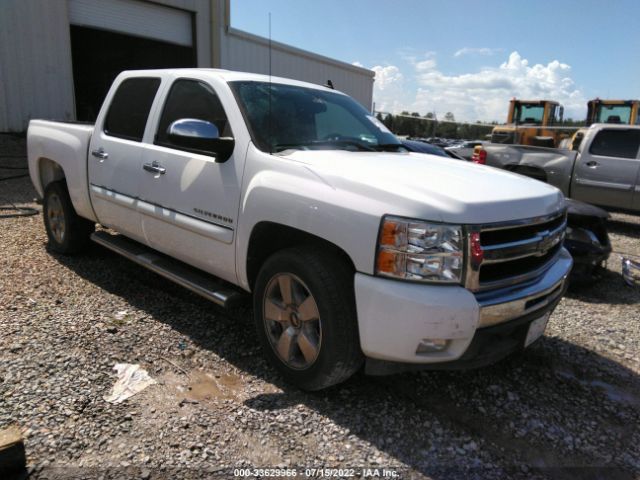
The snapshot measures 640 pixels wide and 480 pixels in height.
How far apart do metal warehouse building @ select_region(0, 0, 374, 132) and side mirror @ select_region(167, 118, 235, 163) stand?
11.2m

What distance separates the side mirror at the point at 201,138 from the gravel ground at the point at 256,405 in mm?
1418

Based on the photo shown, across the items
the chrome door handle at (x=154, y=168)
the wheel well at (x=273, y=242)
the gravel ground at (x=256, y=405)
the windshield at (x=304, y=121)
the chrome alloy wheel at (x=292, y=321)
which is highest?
the windshield at (x=304, y=121)

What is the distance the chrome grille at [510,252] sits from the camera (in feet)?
8.35

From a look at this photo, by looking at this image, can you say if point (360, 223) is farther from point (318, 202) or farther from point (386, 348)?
point (386, 348)

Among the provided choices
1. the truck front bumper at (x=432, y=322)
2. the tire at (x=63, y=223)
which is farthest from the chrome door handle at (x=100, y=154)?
the truck front bumper at (x=432, y=322)

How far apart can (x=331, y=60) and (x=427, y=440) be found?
69.2ft

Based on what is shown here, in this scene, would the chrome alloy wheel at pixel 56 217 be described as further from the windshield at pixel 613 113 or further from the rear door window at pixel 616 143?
the windshield at pixel 613 113

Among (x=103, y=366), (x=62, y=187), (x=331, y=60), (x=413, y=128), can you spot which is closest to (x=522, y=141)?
(x=331, y=60)

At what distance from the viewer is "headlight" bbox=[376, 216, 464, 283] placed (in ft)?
8.13

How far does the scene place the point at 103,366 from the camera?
3.25 metres

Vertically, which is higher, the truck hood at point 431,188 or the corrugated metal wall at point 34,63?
the corrugated metal wall at point 34,63

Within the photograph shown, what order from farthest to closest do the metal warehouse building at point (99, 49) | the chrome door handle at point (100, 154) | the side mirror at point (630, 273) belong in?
the metal warehouse building at point (99, 49), the side mirror at point (630, 273), the chrome door handle at point (100, 154)

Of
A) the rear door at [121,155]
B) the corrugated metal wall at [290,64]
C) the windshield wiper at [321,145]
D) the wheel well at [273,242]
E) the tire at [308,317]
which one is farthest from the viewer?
the corrugated metal wall at [290,64]

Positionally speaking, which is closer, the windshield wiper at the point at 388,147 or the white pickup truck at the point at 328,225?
the white pickup truck at the point at 328,225
